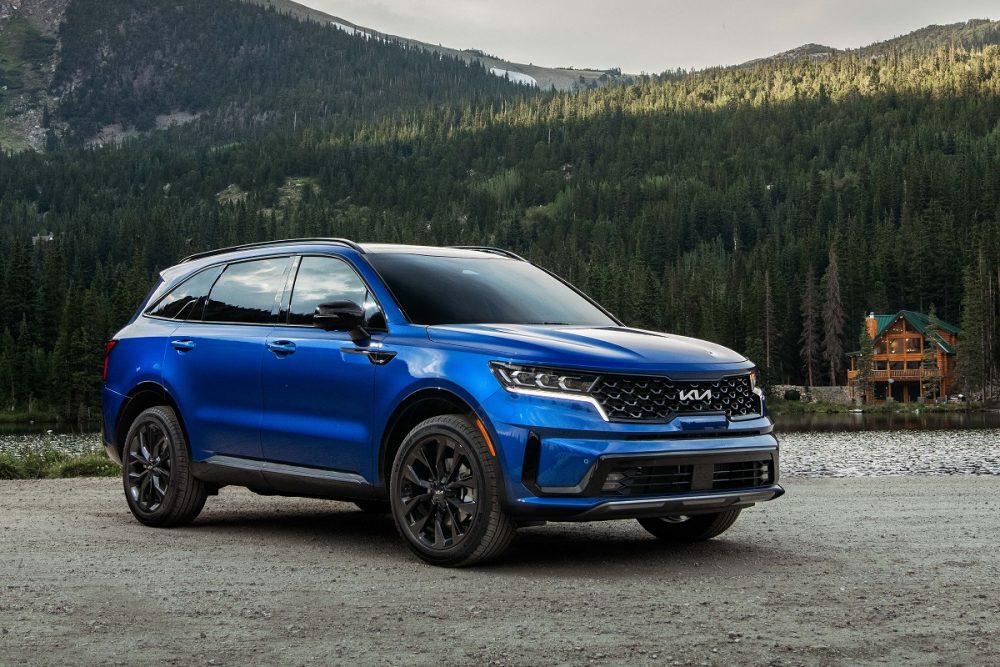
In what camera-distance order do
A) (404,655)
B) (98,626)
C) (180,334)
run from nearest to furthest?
(404,655) < (98,626) < (180,334)

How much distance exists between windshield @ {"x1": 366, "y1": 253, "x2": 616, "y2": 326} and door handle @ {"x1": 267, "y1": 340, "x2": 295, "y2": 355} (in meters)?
0.84

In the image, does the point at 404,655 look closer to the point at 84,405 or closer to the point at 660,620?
the point at 660,620

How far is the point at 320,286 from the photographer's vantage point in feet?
29.2

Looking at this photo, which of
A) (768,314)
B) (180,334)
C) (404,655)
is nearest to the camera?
(404,655)

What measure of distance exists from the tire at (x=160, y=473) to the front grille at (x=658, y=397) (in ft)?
12.7

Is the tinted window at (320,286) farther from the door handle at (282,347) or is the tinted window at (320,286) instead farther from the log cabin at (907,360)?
the log cabin at (907,360)

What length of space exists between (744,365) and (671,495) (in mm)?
1203

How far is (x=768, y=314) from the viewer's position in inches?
4818

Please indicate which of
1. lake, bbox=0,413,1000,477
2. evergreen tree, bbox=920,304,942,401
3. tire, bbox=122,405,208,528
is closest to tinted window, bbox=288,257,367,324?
tire, bbox=122,405,208,528

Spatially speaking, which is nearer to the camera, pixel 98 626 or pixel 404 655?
pixel 404 655

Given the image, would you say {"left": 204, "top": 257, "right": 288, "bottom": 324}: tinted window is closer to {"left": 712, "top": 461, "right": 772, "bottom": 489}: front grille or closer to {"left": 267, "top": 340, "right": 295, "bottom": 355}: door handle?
{"left": 267, "top": 340, "right": 295, "bottom": 355}: door handle

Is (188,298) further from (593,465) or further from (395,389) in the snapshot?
(593,465)

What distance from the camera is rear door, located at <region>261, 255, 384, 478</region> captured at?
8.18 meters

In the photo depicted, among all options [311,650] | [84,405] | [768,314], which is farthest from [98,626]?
[768,314]
